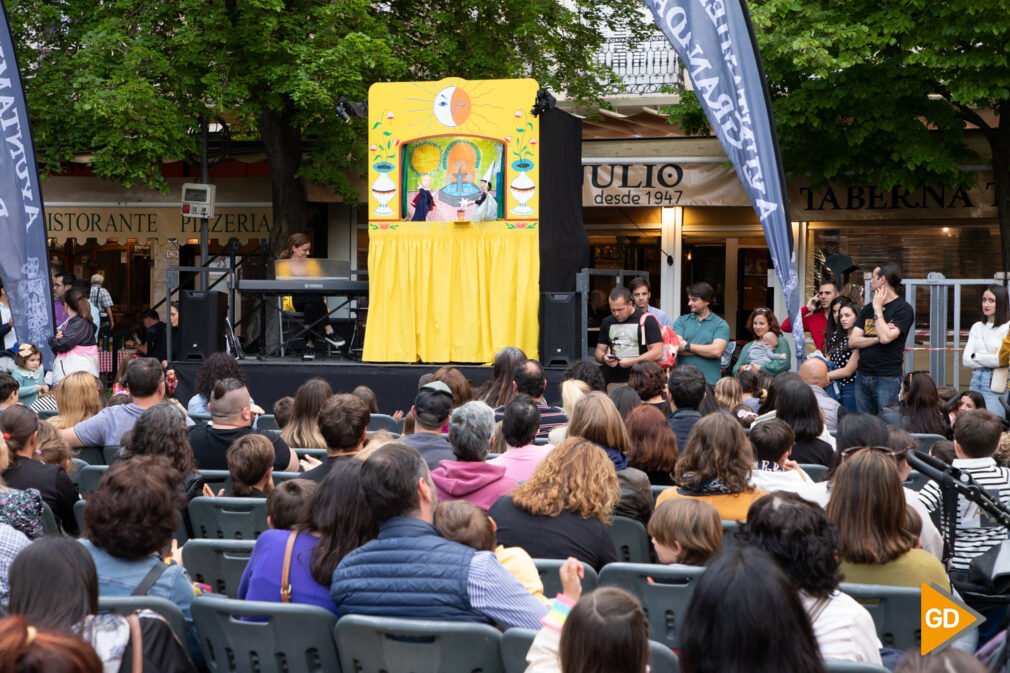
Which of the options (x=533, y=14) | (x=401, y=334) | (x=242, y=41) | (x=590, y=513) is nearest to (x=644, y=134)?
(x=533, y=14)

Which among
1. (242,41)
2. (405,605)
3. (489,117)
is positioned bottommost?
(405,605)

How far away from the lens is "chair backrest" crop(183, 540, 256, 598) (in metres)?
4.29

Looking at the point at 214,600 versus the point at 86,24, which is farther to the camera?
the point at 86,24

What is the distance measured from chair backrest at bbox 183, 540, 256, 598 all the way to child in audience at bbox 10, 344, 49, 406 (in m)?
6.02

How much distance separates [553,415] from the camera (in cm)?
669

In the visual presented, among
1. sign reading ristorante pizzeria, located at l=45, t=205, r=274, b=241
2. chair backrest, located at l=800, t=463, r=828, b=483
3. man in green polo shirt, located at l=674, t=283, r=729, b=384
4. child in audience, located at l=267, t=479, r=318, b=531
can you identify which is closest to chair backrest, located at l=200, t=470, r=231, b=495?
child in audience, located at l=267, t=479, r=318, b=531

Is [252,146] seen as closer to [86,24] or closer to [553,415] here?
[86,24]

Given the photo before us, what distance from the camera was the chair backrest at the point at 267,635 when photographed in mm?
3420

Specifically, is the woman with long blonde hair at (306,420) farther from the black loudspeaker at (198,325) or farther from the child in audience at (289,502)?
the black loudspeaker at (198,325)

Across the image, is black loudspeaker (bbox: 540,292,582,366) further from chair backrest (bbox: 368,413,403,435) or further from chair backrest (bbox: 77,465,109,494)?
chair backrest (bbox: 77,465,109,494)

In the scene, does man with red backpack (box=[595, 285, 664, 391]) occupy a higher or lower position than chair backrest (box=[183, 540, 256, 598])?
higher

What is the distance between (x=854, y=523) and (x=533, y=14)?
13543mm

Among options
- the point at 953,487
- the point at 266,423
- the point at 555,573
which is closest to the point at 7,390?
the point at 266,423

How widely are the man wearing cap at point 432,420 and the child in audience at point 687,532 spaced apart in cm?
169
